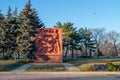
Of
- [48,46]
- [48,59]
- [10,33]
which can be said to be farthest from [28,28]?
[48,59]

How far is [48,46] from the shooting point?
52.9 m

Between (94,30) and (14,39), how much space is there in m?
61.8

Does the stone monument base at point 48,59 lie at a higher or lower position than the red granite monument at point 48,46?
lower

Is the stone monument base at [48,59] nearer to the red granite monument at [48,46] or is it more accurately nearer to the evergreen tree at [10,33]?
the red granite monument at [48,46]

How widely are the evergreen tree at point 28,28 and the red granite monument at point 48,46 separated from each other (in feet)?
4.36

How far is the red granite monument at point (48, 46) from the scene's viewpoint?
5250 centimetres

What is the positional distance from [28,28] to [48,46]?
5.50m

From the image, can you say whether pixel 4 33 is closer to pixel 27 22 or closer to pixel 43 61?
pixel 27 22

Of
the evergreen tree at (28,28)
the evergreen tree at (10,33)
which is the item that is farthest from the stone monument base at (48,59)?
the evergreen tree at (10,33)

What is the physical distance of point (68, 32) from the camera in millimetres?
73625

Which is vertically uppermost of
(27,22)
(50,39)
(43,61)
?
(27,22)

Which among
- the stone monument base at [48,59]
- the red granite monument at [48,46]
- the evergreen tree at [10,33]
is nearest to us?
the stone monument base at [48,59]

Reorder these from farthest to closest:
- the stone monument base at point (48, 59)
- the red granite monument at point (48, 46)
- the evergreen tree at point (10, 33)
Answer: the evergreen tree at point (10, 33)
the red granite monument at point (48, 46)
the stone monument base at point (48, 59)

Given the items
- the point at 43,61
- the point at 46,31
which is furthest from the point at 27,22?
the point at 43,61
